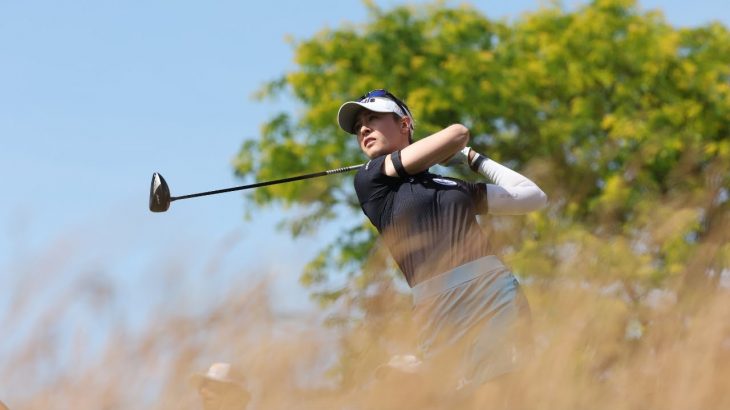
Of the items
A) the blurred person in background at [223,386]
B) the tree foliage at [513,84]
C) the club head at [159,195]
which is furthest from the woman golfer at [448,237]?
the tree foliage at [513,84]

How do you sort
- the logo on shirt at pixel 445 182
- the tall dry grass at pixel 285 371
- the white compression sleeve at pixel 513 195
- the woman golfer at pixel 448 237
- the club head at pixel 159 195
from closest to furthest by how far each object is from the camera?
the tall dry grass at pixel 285 371 < the woman golfer at pixel 448 237 < the logo on shirt at pixel 445 182 < the white compression sleeve at pixel 513 195 < the club head at pixel 159 195

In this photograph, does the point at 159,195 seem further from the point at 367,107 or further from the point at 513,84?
the point at 513,84

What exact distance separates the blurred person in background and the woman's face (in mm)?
1006

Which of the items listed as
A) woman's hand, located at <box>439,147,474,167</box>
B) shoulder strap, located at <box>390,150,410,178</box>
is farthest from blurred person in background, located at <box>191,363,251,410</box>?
woman's hand, located at <box>439,147,474,167</box>

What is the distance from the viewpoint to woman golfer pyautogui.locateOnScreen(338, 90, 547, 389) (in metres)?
3.18

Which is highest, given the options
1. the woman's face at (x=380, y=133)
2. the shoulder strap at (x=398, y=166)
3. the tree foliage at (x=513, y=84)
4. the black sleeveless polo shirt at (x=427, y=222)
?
the tree foliage at (x=513, y=84)

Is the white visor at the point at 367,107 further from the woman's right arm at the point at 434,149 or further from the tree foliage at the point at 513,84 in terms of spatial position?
the tree foliage at the point at 513,84

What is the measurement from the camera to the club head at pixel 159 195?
13.6 ft

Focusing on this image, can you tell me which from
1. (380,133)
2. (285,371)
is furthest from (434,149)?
(285,371)

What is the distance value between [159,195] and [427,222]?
3.76ft

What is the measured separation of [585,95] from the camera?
87.2ft

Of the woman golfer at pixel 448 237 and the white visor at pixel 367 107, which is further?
the white visor at pixel 367 107

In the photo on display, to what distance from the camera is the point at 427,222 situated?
344cm

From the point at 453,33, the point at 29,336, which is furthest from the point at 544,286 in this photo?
the point at 453,33
